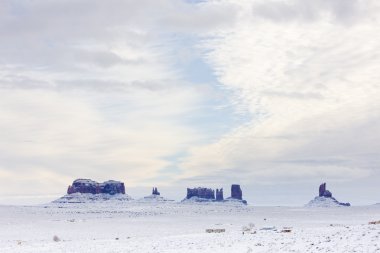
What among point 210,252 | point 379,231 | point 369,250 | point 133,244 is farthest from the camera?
point 133,244

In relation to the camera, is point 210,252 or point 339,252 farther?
point 210,252

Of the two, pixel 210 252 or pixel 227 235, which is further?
pixel 227 235

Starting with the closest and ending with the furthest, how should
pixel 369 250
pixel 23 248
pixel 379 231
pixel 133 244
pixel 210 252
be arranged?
pixel 369 250 → pixel 379 231 → pixel 210 252 → pixel 133 244 → pixel 23 248

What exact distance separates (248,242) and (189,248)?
3774mm

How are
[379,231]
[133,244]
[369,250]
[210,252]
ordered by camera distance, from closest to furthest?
[369,250] → [379,231] → [210,252] → [133,244]

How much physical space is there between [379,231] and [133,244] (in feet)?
54.3

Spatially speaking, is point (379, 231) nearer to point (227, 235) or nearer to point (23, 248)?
point (227, 235)

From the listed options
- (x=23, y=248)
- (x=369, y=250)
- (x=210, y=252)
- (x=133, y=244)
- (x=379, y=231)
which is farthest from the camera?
(x=23, y=248)

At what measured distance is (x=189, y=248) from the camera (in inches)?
1431

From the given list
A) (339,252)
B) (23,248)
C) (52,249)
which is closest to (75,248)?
(52,249)

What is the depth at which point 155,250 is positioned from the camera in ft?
119

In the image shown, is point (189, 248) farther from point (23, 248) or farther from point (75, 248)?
point (23, 248)

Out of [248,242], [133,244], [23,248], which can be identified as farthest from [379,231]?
[23,248]

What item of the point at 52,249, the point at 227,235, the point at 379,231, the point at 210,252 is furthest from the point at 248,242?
the point at 52,249
